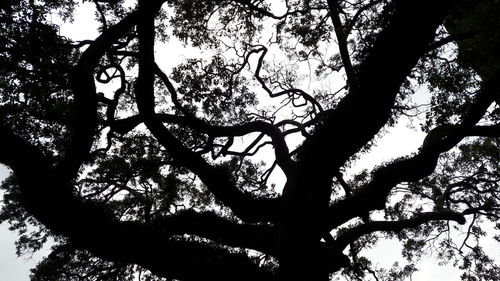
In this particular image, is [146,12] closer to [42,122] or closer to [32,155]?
[32,155]

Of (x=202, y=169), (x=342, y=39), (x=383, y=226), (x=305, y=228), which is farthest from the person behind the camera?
(x=342, y=39)

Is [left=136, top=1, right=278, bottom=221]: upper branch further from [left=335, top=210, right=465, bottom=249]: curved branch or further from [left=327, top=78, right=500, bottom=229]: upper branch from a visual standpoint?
[left=335, top=210, right=465, bottom=249]: curved branch

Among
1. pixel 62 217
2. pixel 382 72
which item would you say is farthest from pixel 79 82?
pixel 382 72

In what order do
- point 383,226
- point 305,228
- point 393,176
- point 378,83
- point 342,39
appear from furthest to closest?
point 342,39 < point 383,226 < point 393,176 < point 305,228 < point 378,83

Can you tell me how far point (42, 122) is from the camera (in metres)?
7.33

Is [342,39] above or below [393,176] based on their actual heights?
above

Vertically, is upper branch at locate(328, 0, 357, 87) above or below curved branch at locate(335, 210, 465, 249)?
above

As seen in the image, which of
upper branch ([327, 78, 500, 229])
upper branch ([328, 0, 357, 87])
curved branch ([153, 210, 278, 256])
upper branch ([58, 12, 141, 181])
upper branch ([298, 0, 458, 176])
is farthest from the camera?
upper branch ([328, 0, 357, 87])

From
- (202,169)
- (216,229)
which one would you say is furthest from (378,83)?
(216,229)

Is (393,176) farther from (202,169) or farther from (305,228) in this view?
(202,169)

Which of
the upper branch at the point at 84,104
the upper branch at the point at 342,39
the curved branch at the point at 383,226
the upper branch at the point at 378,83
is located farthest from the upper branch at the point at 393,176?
the upper branch at the point at 84,104

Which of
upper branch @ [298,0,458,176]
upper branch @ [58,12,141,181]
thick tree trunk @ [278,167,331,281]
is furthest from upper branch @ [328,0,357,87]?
upper branch @ [58,12,141,181]

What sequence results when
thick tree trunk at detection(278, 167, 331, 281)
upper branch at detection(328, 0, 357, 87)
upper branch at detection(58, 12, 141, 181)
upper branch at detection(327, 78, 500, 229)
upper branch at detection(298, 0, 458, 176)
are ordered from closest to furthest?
1. upper branch at detection(298, 0, 458, 176)
2. thick tree trunk at detection(278, 167, 331, 281)
3. upper branch at detection(327, 78, 500, 229)
4. upper branch at detection(58, 12, 141, 181)
5. upper branch at detection(328, 0, 357, 87)

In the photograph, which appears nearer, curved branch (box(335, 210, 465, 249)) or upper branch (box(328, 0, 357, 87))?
curved branch (box(335, 210, 465, 249))
